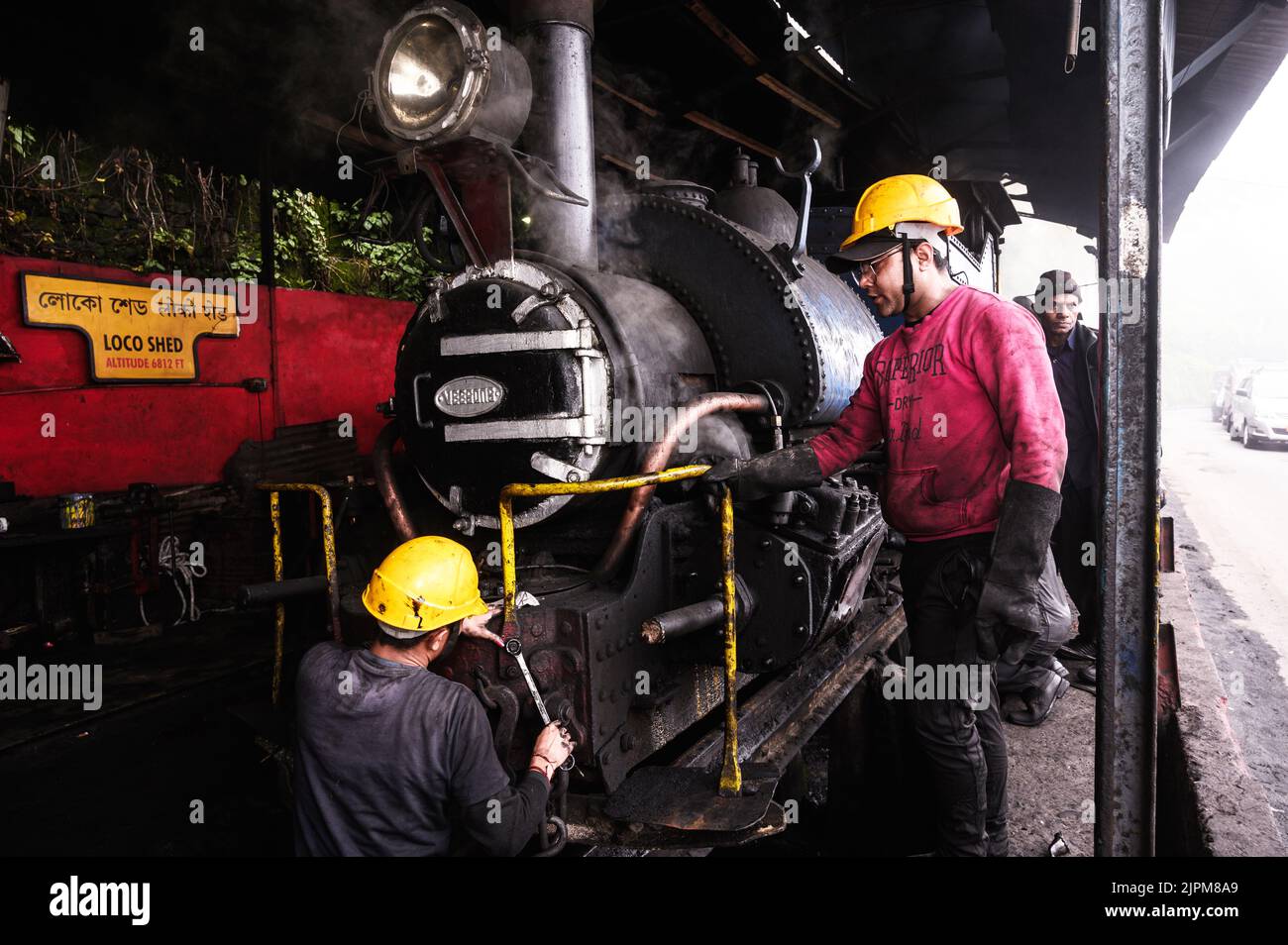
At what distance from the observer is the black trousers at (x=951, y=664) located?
96.3 inches

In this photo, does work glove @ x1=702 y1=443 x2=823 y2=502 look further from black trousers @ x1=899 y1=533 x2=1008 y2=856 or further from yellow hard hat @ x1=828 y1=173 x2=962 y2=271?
yellow hard hat @ x1=828 y1=173 x2=962 y2=271

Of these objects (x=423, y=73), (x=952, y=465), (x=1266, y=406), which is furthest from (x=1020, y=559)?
(x=1266, y=406)

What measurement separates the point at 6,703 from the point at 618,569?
13.2ft

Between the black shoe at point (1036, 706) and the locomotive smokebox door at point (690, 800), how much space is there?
6.72ft

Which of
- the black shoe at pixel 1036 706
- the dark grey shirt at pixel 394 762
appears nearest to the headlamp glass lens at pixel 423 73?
the dark grey shirt at pixel 394 762

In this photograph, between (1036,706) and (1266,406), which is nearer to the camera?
(1036,706)

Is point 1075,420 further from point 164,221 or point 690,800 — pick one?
point 164,221

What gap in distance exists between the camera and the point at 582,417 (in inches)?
105

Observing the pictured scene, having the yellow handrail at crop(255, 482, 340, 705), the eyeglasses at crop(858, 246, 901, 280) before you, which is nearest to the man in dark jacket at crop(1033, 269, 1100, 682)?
the eyeglasses at crop(858, 246, 901, 280)

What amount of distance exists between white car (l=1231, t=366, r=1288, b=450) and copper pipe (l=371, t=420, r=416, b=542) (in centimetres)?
2004

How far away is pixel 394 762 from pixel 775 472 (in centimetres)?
151

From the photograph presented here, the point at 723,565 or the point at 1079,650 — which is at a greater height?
the point at 723,565
